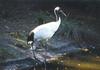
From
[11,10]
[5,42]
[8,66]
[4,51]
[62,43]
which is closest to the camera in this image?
[8,66]

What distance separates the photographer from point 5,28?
1196 centimetres

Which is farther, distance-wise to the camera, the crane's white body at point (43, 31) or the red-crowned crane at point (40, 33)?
the crane's white body at point (43, 31)

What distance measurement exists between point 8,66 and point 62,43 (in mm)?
2553

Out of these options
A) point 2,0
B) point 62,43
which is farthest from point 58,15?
point 2,0

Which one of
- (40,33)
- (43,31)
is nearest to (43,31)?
(43,31)

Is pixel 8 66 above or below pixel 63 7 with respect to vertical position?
below

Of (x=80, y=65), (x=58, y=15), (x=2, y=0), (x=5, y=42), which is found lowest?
(x=80, y=65)

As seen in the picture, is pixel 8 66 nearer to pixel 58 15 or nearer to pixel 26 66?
pixel 26 66

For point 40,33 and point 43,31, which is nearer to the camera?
point 40,33

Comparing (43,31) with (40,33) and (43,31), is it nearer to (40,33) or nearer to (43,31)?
(43,31)

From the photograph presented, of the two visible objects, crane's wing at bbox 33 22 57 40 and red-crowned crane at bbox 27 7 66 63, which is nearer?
red-crowned crane at bbox 27 7 66 63

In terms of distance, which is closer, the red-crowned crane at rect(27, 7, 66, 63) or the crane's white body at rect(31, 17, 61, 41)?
the red-crowned crane at rect(27, 7, 66, 63)

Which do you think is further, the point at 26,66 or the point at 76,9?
the point at 76,9

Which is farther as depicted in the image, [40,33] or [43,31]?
[43,31]
